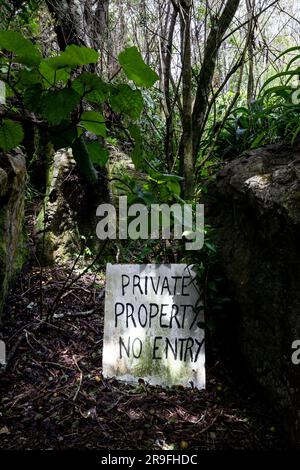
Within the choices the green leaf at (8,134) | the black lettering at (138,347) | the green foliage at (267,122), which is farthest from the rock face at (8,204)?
the green foliage at (267,122)

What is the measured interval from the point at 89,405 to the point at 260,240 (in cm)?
91

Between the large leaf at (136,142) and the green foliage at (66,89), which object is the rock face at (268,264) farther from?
the green foliage at (66,89)

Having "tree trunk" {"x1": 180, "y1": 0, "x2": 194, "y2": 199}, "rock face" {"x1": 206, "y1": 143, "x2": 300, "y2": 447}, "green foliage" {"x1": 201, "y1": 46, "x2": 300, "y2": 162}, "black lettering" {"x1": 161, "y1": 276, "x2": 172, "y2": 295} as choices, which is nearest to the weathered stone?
"tree trunk" {"x1": 180, "y1": 0, "x2": 194, "y2": 199}

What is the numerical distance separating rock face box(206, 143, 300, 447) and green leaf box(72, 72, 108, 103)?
78cm

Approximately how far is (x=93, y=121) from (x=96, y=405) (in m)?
1.11

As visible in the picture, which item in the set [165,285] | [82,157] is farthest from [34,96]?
[165,285]

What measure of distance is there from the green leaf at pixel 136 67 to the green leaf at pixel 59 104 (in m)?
0.11

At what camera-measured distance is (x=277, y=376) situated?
132cm

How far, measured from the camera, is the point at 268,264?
1.39 meters

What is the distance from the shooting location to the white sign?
156 centimetres

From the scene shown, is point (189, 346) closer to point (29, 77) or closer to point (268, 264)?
point (268, 264)

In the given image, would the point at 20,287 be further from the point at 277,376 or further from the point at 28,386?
the point at 277,376

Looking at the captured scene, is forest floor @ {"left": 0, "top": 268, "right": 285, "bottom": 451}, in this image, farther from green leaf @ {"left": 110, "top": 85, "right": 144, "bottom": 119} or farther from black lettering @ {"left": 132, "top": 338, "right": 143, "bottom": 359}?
green leaf @ {"left": 110, "top": 85, "right": 144, "bottom": 119}
